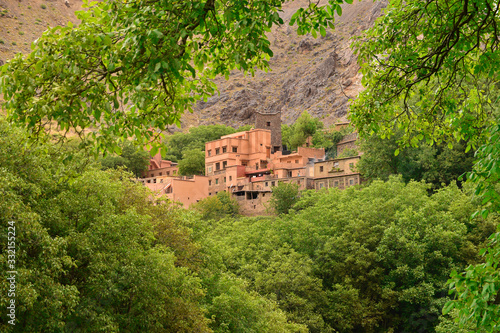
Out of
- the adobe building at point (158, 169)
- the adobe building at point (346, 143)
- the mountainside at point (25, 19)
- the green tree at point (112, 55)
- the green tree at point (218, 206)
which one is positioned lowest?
the green tree at point (218, 206)

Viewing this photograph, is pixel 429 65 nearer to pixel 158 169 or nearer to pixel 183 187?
pixel 183 187

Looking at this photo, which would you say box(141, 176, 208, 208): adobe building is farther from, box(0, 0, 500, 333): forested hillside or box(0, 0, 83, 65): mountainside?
box(0, 0, 83, 65): mountainside

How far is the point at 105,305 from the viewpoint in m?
18.0

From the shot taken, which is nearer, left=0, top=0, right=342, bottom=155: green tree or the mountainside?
left=0, top=0, right=342, bottom=155: green tree

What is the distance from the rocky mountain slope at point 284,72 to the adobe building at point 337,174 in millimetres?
48881

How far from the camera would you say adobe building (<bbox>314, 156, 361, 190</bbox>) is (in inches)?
2228

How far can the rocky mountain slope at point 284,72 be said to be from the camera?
120938 millimetres

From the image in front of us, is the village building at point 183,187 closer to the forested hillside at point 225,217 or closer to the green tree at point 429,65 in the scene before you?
the forested hillside at point 225,217

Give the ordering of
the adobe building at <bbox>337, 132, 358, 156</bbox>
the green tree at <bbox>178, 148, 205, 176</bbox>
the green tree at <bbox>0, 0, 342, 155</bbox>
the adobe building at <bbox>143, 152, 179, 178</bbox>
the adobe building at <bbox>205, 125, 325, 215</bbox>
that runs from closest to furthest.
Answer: the green tree at <bbox>0, 0, 342, 155</bbox> < the adobe building at <bbox>205, 125, 325, 215</bbox> < the adobe building at <bbox>337, 132, 358, 156</bbox> < the green tree at <bbox>178, 148, 205, 176</bbox> < the adobe building at <bbox>143, 152, 179, 178</bbox>

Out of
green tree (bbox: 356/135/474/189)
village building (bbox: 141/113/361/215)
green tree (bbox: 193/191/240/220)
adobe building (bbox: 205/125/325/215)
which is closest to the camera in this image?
green tree (bbox: 356/135/474/189)

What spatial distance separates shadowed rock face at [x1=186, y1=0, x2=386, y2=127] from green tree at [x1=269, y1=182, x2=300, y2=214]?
49.7 metres

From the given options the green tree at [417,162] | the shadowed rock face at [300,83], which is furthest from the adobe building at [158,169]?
the shadowed rock face at [300,83]

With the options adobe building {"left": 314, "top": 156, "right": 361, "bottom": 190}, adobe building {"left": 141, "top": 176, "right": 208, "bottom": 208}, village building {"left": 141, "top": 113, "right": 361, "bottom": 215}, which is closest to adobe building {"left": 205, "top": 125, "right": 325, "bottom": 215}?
village building {"left": 141, "top": 113, "right": 361, "bottom": 215}

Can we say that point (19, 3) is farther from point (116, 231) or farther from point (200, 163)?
point (116, 231)
